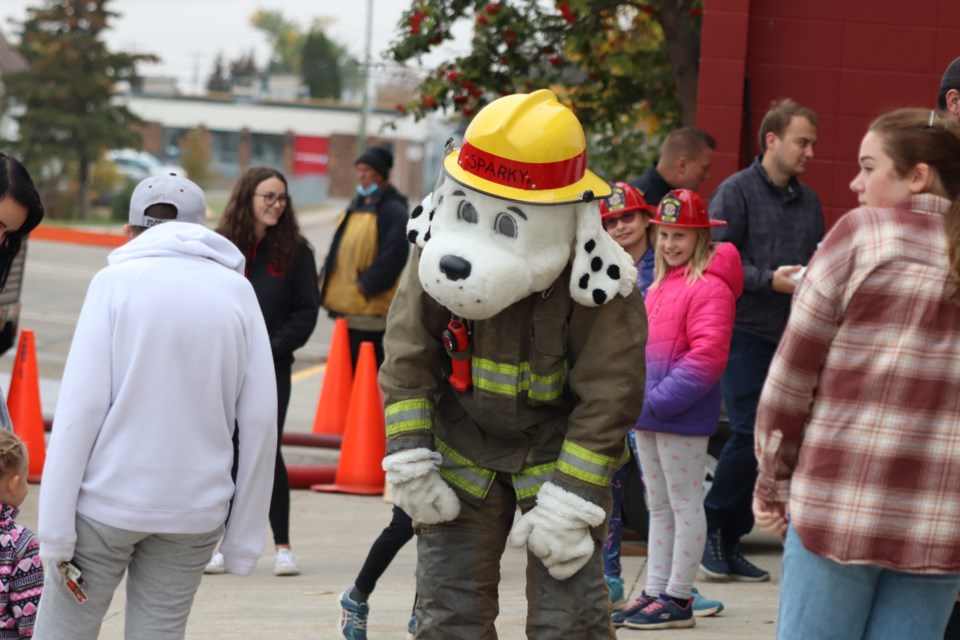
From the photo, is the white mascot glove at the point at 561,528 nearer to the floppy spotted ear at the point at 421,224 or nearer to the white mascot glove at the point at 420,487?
the white mascot glove at the point at 420,487

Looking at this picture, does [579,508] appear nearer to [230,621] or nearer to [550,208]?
[550,208]

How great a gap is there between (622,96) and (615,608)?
5.55 m

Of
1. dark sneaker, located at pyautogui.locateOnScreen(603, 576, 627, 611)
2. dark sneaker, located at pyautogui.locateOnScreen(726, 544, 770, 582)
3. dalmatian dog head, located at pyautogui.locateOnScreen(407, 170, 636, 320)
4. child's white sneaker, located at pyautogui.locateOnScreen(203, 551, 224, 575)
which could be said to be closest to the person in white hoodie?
dalmatian dog head, located at pyautogui.locateOnScreen(407, 170, 636, 320)

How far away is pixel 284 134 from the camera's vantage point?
7444 cm

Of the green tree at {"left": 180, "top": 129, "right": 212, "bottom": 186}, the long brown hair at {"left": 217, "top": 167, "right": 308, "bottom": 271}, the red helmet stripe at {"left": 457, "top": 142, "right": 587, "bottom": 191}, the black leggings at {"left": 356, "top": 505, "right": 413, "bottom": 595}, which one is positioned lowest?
the green tree at {"left": 180, "top": 129, "right": 212, "bottom": 186}

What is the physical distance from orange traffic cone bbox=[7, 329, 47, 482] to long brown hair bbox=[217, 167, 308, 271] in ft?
8.54

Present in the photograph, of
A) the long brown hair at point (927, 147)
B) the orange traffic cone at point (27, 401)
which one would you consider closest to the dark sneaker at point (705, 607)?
the long brown hair at point (927, 147)

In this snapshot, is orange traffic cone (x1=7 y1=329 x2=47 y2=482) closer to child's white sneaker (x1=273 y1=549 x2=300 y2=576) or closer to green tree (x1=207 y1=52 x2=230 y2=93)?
child's white sneaker (x1=273 y1=549 x2=300 y2=576)

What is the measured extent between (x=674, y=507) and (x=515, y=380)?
190cm

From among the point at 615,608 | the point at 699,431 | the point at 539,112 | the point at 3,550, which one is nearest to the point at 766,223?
the point at 699,431

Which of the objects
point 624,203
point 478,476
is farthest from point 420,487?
point 624,203

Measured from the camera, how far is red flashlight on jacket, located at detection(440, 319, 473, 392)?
165 inches

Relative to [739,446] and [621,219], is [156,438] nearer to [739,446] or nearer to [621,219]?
[621,219]

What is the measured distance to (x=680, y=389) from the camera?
18.5 feet
